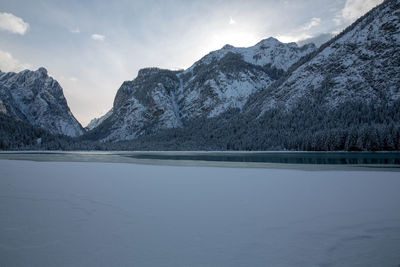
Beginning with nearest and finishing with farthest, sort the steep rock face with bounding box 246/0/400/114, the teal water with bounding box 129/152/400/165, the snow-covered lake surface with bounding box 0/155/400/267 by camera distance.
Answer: the snow-covered lake surface with bounding box 0/155/400/267
the teal water with bounding box 129/152/400/165
the steep rock face with bounding box 246/0/400/114

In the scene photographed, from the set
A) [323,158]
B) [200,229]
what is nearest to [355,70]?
[323,158]

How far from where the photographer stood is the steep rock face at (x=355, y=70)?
136 meters

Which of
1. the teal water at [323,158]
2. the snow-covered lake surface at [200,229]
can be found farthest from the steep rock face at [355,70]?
the snow-covered lake surface at [200,229]

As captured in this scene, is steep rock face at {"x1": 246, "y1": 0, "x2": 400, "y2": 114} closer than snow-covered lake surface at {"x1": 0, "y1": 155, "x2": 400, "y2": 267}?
No

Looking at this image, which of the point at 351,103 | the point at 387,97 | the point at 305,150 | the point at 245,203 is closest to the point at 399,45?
the point at 387,97

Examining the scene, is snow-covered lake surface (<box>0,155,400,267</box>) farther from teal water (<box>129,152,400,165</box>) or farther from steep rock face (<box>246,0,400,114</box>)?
steep rock face (<box>246,0,400,114</box>)

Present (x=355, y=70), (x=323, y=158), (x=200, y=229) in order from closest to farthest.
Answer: (x=200, y=229) → (x=323, y=158) → (x=355, y=70)

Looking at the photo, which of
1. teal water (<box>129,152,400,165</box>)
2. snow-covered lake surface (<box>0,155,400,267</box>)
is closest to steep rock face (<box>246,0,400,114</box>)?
teal water (<box>129,152,400,165</box>)

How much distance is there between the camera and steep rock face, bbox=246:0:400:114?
135625 millimetres

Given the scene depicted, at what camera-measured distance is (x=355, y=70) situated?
14712 centimetres

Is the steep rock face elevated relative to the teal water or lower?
elevated

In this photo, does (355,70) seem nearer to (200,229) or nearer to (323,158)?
(323,158)

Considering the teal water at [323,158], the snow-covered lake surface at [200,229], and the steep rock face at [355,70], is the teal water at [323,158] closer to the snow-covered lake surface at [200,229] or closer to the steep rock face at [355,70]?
the snow-covered lake surface at [200,229]

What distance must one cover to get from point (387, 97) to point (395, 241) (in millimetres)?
157426
